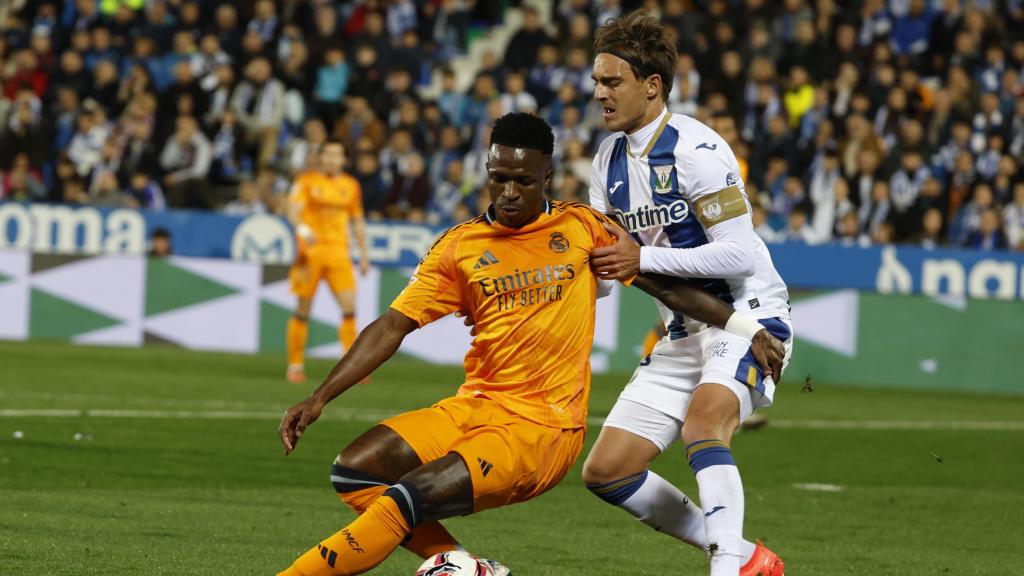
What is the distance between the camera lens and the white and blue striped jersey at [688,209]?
20.9 feet

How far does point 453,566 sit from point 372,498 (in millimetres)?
390

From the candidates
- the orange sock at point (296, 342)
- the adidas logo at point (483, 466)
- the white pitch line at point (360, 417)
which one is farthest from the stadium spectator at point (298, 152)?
A: the adidas logo at point (483, 466)

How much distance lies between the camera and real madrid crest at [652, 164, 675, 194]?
645cm

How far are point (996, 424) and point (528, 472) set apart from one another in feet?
A: 35.0

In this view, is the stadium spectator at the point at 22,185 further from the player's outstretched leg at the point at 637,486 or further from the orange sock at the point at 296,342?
the player's outstretched leg at the point at 637,486

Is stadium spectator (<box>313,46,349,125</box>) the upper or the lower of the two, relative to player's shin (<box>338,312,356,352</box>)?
upper

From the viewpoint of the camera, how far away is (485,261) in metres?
5.92

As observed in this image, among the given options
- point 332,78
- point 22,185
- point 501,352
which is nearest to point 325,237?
point 22,185

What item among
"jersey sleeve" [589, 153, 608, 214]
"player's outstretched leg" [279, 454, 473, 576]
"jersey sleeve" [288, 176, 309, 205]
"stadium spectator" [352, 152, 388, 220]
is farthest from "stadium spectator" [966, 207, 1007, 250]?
"player's outstretched leg" [279, 454, 473, 576]

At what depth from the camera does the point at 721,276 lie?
6402mm

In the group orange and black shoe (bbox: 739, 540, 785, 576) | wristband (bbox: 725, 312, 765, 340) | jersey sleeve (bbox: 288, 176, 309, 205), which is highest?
wristband (bbox: 725, 312, 765, 340)

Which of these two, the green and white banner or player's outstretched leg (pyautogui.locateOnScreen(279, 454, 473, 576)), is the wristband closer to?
player's outstretched leg (pyautogui.locateOnScreen(279, 454, 473, 576))

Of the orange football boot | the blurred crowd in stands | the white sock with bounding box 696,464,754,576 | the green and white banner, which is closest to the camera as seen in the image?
the white sock with bounding box 696,464,754,576

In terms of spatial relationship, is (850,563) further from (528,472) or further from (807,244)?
(807,244)
